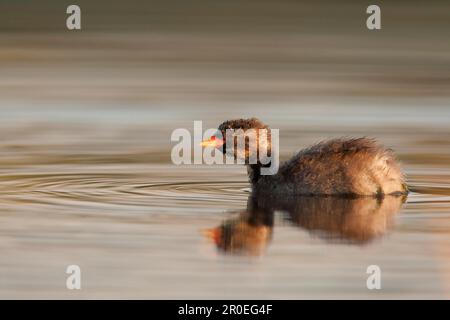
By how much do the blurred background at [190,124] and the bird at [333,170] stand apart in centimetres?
36

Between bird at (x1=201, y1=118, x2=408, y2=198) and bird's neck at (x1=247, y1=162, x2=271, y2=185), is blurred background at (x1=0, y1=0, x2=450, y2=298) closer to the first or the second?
bird's neck at (x1=247, y1=162, x2=271, y2=185)

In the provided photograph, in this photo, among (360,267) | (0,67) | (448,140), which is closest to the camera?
(360,267)

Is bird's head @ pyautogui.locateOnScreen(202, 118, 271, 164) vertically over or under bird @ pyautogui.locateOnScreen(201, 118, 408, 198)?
over

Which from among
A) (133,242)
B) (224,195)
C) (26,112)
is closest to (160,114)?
(26,112)

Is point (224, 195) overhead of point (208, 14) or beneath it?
beneath

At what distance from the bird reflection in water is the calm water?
2 centimetres

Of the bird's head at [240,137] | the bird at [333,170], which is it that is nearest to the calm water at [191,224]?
the bird at [333,170]

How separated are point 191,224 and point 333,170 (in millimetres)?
1970

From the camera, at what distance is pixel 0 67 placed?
22609 millimetres

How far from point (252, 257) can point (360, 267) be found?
33.9 inches

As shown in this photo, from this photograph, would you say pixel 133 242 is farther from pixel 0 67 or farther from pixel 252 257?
pixel 0 67

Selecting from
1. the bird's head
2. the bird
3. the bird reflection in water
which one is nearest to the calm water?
the bird reflection in water

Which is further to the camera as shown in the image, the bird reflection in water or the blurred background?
the bird reflection in water

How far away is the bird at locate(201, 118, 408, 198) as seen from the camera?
1271 centimetres
